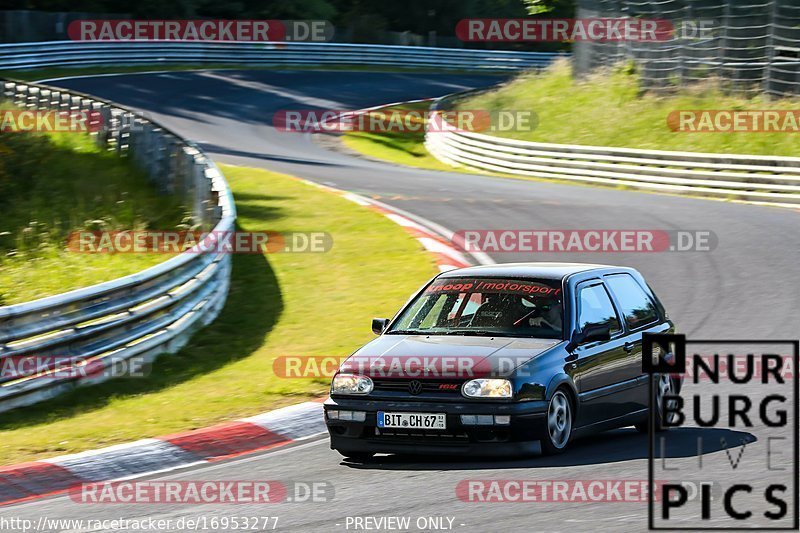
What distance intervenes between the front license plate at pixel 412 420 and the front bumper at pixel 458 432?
0.03 metres

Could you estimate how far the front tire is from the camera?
7961mm

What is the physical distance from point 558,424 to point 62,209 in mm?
12800

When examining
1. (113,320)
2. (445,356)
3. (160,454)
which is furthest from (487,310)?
(113,320)

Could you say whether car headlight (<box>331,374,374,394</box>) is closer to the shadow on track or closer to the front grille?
the front grille

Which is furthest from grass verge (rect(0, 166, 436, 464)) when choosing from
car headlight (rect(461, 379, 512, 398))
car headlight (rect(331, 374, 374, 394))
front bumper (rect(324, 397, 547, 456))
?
car headlight (rect(461, 379, 512, 398))

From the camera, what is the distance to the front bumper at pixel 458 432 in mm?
7832

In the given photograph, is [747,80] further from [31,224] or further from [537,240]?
[31,224]

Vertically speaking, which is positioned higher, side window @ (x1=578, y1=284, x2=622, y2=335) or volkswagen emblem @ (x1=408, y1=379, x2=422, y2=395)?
side window @ (x1=578, y1=284, x2=622, y2=335)

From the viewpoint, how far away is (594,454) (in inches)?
323

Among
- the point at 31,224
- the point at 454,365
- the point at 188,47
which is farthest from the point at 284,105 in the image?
the point at 454,365

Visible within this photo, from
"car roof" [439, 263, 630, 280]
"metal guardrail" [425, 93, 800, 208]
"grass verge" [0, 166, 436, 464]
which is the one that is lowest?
"metal guardrail" [425, 93, 800, 208]

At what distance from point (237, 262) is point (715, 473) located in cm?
1058

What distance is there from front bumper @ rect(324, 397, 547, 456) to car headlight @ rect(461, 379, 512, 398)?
5 cm

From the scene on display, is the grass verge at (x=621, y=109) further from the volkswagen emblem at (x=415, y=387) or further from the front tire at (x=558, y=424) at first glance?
the volkswagen emblem at (x=415, y=387)
